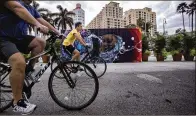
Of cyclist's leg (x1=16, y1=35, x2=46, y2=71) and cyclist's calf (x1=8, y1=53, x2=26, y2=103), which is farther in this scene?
cyclist's leg (x1=16, y1=35, x2=46, y2=71)

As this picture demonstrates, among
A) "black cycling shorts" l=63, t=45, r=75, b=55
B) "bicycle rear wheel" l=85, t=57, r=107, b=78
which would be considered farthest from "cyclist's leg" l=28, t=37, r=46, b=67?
"bicycle rear wheel" l=85, t=57, r=107, b=78

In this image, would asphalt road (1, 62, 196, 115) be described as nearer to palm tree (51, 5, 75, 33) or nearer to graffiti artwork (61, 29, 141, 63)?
graffiti artwork (61, 29, 141, 63)

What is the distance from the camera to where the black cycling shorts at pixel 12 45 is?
133 inches

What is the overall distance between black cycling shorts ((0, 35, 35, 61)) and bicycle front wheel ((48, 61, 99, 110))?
0.55 metres

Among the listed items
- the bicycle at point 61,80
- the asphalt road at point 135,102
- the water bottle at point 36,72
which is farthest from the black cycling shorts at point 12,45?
the asphalt road at point 135,102

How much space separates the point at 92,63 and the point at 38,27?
565cm

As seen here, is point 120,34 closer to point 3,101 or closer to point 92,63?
point 92,63

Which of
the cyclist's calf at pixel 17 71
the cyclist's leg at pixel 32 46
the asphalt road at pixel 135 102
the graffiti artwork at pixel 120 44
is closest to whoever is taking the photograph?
the cyclist's calf at pixel 17 71

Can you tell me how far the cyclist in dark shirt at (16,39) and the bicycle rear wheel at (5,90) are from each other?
379mm

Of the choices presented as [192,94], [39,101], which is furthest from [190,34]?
[39,101]

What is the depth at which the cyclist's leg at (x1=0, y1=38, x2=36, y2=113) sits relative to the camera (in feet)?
10.9

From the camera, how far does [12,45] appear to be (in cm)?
345

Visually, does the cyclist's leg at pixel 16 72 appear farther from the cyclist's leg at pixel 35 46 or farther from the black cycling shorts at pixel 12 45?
the cyclist's leg at pixel 35 46

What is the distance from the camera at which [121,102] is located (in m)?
4.49
